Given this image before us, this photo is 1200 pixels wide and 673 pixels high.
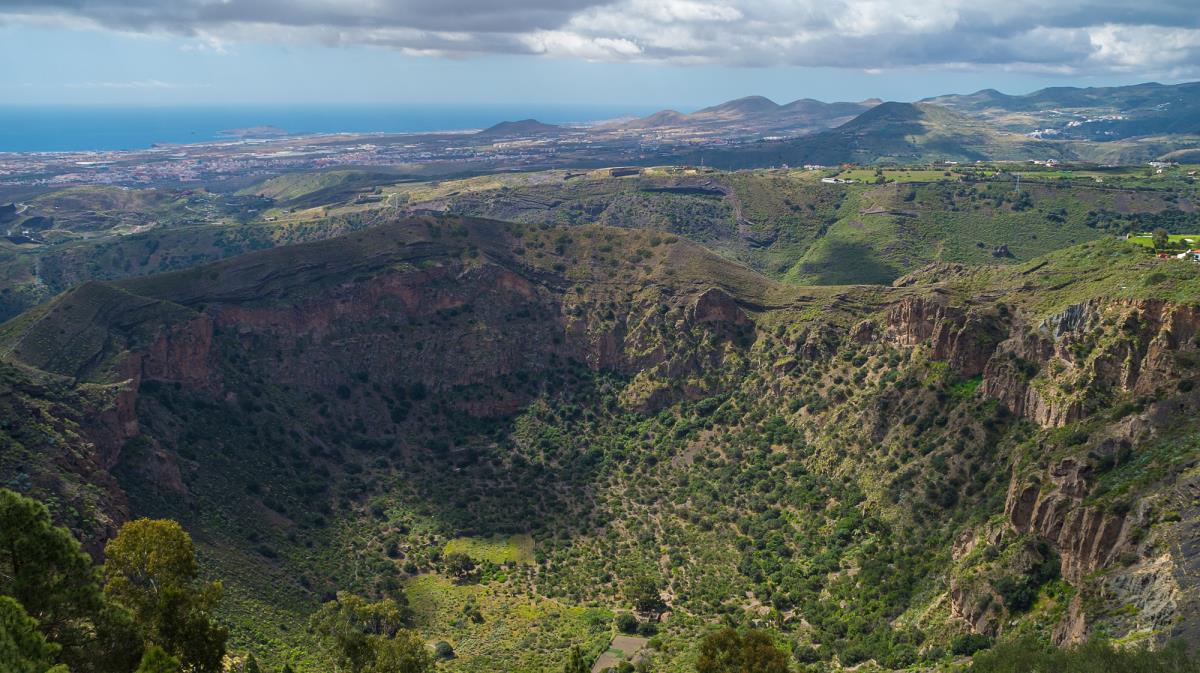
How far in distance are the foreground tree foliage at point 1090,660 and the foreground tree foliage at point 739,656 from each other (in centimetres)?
1157

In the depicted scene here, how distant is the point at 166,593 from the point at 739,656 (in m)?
26.9

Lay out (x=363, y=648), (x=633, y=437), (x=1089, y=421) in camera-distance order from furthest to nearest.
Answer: (x=633, y=437) → (x=1089, y=421) → (x=363, y=648)

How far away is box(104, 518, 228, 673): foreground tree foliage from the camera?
35625 millimetres

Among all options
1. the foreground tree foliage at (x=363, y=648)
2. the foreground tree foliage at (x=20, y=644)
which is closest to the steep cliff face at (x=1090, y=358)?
the foreground tree foliage at (x=363, y=648)

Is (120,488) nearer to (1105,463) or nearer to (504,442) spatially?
(504,442)

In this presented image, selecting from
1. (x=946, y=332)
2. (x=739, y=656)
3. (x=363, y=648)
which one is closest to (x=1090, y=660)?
(x=739, y=656)

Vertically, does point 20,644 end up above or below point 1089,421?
above

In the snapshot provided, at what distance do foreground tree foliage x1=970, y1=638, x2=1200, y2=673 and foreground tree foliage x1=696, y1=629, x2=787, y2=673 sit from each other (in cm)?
1157

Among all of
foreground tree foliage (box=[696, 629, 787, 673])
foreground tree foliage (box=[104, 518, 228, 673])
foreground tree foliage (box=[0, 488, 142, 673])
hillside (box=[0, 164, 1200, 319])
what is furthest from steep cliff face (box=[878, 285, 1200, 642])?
hillside (box=[0, 164, 1200, 319])

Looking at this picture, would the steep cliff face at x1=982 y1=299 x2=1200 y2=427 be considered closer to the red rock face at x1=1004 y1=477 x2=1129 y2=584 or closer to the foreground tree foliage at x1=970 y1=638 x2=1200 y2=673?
the red rock face at x1=1004 y1=477 x2=1129 y2=584

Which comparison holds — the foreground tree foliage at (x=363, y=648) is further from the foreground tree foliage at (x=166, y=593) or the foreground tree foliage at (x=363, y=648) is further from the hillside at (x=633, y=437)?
the hillside at (x=633, y=437)

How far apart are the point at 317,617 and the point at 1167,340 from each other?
2502 inches

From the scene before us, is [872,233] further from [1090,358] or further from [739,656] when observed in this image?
[739,656]

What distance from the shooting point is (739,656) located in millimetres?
42625
